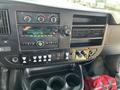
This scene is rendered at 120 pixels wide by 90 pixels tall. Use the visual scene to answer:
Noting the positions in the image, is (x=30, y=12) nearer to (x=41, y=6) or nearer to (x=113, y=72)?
(x=41, y=6)

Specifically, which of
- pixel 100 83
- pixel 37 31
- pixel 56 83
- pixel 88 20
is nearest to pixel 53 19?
pixel 37 31

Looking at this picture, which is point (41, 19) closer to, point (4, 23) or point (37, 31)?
point (37, 31)

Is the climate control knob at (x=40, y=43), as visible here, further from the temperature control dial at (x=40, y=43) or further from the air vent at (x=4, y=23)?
the air vent at (x=4, y=23)

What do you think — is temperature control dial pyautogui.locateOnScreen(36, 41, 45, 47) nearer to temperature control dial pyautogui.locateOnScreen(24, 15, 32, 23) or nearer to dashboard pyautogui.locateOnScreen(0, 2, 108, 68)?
dashboard pyautogui.locateOnScreen(0, 2, 108, 68)

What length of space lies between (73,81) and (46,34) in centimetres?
39

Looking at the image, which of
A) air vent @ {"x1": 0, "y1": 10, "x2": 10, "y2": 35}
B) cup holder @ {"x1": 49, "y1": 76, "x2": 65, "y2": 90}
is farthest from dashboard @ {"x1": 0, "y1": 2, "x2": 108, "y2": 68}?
cup holder @ {"x1": 49, "y1": 76, "x2": 65, "y2": 90}

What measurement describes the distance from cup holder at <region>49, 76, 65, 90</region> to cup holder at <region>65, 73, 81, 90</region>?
4 centimetres

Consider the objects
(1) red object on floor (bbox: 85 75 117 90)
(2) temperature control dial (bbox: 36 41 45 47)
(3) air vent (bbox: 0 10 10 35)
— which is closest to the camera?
(3) air vent (bbox: 0 10 10 35)

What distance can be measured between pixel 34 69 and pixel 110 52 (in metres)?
0.60

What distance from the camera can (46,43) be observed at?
1.01 meters

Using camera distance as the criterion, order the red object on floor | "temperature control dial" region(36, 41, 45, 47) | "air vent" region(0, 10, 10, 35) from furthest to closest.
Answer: the red object on floor → "temperature control dial" region(36, 41, 45, 47) → "air vent" region(0, 10, 10, 35)

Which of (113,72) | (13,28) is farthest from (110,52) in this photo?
(13,28)

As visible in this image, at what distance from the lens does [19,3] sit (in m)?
0.87

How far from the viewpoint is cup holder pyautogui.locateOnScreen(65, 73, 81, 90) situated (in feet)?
3.56
